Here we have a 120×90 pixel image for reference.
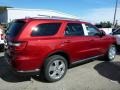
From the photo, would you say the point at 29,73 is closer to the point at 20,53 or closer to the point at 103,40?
the point at 20,53

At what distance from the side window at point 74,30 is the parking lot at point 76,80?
4.23 ft

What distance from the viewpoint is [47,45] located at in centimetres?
560

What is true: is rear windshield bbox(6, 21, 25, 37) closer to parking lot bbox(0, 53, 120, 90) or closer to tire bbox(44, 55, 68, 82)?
tire bbox(44, 55, 68, 82)

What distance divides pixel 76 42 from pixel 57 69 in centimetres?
106

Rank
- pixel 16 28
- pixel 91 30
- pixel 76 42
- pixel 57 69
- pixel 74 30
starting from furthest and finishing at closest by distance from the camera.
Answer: pixel 91 30, pixel 74 30, pixel 76 42, pixel 57 69, pixel 16 28

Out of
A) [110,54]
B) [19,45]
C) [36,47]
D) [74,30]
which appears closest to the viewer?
[19,45]

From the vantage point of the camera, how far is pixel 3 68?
7449 millimetres

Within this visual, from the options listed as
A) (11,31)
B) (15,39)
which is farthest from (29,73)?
(11,31)

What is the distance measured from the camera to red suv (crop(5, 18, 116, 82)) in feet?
17.5

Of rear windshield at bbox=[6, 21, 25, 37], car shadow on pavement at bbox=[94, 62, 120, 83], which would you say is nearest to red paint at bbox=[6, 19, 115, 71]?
rear windshield at bbox=[6, 21, 25, 37]

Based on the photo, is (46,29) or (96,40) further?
(96,40)

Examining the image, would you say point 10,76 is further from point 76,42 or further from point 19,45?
point 76,42

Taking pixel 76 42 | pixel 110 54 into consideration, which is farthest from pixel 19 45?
pixel 110 54

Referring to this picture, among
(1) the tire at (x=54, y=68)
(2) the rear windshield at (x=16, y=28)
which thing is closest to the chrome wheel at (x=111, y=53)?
(1) the tire at (x=54, y=68)
